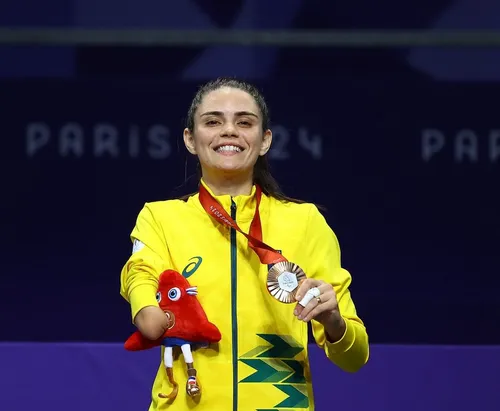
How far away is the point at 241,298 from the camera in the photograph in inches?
86.4

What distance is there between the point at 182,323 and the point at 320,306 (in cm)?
29

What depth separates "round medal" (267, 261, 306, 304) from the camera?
6.72 ft

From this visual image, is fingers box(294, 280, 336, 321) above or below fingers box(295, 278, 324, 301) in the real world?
below

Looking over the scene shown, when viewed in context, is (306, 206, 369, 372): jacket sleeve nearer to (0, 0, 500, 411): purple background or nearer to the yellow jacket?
the yellow jacket

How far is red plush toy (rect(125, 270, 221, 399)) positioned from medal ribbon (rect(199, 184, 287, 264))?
0.15 m

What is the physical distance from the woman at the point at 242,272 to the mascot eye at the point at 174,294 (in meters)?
0.03

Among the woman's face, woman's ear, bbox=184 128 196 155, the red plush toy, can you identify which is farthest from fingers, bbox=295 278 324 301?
woman's ear, bbox=184 128 196 155

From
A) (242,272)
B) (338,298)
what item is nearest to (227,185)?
(242,272)

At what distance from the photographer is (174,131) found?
4.59m

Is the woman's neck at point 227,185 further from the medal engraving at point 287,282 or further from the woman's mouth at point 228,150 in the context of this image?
the medal engraving at point 287,282

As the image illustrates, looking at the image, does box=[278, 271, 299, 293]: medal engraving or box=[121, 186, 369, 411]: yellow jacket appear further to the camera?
box=[121, 186, 369, 411]: yellow jacket

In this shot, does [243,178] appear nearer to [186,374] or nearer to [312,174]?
[186,374]

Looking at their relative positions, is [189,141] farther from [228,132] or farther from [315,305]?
[315,305]
